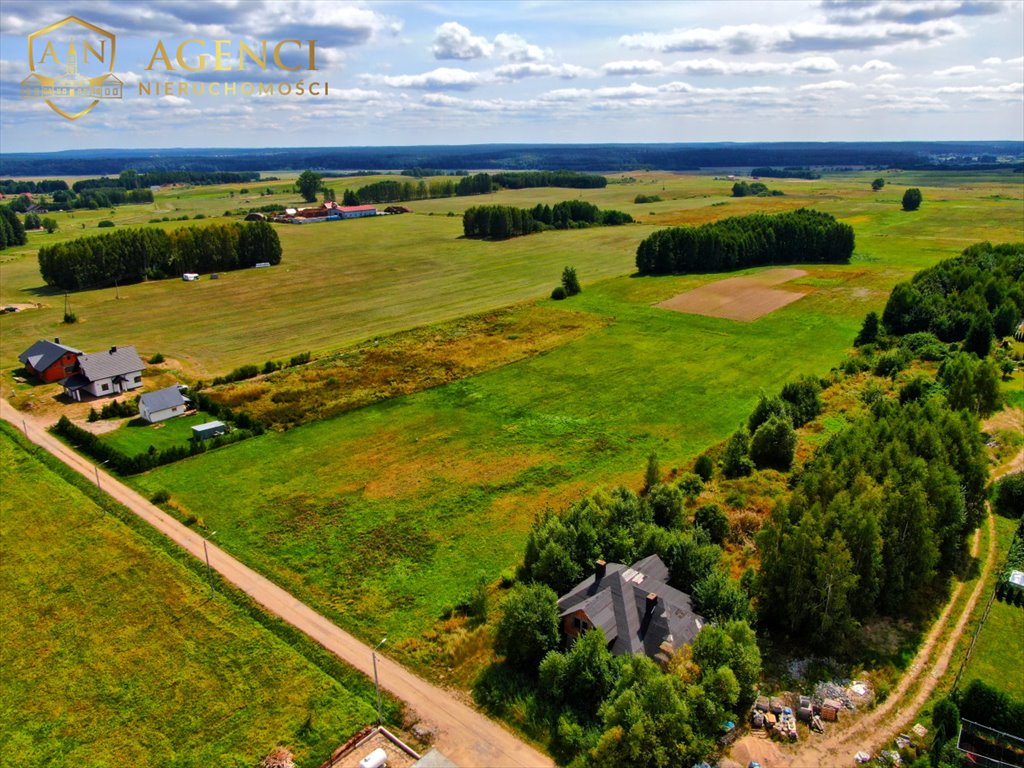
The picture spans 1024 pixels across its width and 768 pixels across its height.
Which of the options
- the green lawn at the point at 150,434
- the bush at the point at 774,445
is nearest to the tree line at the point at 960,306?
the bush at the point at 774,445

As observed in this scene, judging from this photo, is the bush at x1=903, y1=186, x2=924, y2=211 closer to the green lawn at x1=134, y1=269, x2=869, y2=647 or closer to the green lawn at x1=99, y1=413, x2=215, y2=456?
the green lawn at x1=134, y1=269, x2=869, y2=647

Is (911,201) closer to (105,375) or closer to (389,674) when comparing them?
(105,375)

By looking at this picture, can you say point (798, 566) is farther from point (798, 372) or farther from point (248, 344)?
point (248, 344)

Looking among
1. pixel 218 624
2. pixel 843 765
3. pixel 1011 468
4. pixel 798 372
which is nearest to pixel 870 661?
pixel 843 765

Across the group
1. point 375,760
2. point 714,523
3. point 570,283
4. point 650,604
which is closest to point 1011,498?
point 714,523

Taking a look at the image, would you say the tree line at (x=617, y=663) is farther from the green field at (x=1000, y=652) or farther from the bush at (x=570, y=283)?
the bush at (x=570, y=283)

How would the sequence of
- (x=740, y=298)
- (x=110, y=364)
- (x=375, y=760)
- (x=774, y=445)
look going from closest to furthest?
1. (x=375, y=760)
2. (x=774, y=445)
3. (x=110, y=364)
4. (x=740, y=298)

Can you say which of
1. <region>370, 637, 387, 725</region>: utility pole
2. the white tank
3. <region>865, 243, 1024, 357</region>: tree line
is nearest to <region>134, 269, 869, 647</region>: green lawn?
<region>370, 637, 387, 725</region>: utility pole
